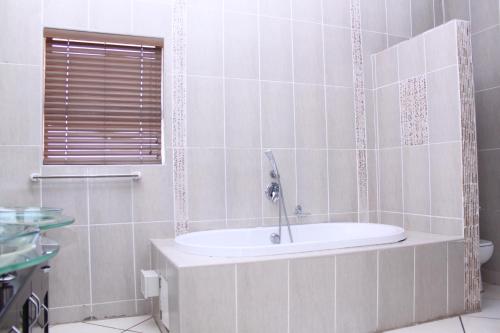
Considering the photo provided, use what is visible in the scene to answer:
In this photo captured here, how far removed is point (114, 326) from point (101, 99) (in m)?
1.40

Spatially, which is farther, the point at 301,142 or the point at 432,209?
the point at 301,142

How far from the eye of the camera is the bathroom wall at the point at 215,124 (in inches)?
97.3

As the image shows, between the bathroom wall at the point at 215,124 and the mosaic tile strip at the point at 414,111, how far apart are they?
0.32 metres

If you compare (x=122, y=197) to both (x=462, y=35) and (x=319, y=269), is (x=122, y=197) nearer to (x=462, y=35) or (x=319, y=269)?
(x=319, y=269)

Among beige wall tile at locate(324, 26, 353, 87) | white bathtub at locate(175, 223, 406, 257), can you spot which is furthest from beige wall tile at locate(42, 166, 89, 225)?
beige wall tile at locate(324, 26, 353, 87)

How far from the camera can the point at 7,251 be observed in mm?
767

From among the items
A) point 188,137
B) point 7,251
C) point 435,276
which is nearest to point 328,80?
point 188,137

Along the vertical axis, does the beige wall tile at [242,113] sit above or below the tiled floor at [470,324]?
above

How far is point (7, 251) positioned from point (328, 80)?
282cm

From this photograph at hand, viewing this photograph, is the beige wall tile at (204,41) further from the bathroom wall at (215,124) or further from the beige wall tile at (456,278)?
the beige wall tile at (456,278)

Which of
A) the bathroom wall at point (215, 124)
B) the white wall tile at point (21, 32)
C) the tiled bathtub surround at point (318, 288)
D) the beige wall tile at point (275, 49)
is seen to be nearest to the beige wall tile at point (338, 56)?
the bathroom wall at point (215, 124)

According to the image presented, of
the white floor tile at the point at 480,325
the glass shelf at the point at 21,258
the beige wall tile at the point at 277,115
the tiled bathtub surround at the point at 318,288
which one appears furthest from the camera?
the beige wall tile at the point at 277,115

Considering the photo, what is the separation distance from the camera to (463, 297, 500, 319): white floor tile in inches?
101

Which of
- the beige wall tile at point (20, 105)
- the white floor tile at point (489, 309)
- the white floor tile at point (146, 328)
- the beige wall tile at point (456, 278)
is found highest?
the beige wall tile at point (20, 105)
